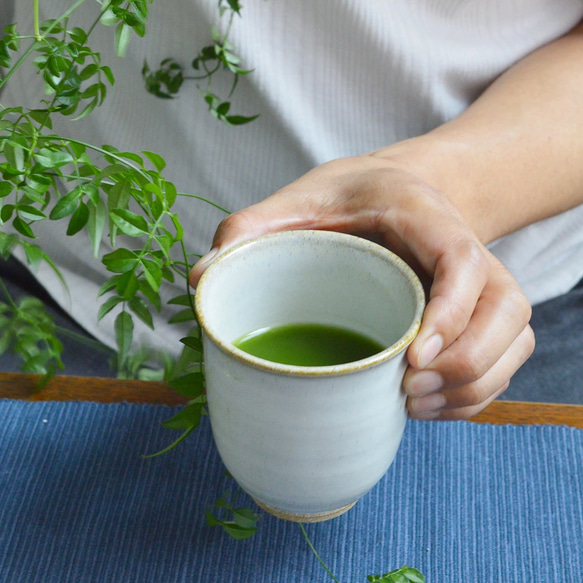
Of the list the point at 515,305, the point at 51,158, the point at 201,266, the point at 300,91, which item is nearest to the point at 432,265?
the point at 515,305

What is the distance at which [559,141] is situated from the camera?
812 mm

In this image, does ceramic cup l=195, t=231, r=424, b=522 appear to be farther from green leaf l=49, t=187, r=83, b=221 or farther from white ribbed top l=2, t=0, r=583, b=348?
white ribbed top l=2, t=0, r=583, b=348

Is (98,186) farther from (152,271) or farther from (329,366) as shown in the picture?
(329,366)

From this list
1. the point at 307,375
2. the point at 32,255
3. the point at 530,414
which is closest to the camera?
the point at 307,375

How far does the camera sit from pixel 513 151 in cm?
79

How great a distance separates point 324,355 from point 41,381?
30 cm

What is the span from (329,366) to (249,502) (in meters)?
0.23

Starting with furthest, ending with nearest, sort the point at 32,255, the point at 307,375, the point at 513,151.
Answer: the point at 513,151 < the point at 32,255 < the point at 307,375

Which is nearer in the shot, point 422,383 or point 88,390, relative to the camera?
point 422,383

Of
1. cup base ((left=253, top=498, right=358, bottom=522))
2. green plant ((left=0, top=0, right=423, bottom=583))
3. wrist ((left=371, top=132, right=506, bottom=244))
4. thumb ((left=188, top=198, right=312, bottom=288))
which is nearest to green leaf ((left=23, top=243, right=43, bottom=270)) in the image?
green plant ((left=0, top=0, right=423, bottom=583))

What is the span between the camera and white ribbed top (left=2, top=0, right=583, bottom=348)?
0.81m

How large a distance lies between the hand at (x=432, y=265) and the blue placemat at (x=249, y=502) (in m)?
0.07

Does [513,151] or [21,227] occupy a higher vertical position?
[21,227]

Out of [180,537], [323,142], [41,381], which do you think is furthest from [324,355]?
[323,142]
